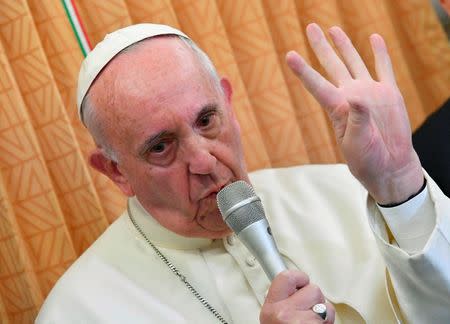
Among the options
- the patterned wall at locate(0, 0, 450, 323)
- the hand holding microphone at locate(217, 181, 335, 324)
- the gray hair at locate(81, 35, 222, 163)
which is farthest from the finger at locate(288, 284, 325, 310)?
the patterned wall at locate(0, 0, 450, 323)

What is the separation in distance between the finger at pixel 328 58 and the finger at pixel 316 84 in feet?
0.27

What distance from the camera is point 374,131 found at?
67.2 inches

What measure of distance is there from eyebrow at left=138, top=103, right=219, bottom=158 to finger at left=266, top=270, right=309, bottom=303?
57cm

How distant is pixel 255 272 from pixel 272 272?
0.52 metres

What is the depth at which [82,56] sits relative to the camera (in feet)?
7.66

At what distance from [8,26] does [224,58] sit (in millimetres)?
737

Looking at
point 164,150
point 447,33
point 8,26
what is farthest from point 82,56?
point 447,33

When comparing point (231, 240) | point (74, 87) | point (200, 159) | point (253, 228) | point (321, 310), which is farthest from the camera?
point (74, 87)

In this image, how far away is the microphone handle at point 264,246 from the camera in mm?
1415

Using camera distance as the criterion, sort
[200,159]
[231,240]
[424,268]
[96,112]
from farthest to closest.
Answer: [231,240], [96,112], [200,159], [424,268]

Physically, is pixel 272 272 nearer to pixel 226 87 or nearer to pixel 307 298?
pixel 307 298

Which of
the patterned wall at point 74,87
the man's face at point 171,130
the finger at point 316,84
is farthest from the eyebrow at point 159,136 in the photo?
the patterned wall at point 74,87

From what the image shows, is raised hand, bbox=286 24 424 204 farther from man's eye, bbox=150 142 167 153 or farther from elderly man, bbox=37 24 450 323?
man's eye, bbox=150 142 167 153


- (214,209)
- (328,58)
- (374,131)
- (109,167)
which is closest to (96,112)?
(109,167)
